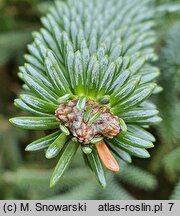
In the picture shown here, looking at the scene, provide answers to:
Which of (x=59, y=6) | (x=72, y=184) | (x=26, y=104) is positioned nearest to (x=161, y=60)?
(x=59, y=6)

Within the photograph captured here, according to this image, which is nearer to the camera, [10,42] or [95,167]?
[95,167]

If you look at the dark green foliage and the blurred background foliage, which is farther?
the blurred background foliage

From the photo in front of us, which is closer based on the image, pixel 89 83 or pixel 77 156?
pixel 89 83

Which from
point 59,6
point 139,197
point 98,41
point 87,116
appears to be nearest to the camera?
point 87,116

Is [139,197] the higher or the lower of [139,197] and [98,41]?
the lower

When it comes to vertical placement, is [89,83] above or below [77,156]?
above

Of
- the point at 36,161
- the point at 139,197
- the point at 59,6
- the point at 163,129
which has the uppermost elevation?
the point at 59,6

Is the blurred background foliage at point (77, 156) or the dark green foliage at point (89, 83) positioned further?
the blurred background foliage at point (77, 156)

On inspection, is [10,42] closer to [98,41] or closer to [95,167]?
[98,41]
